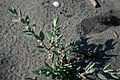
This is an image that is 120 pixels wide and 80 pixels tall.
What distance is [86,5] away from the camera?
8.75 feet

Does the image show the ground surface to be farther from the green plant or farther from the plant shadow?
the green plant

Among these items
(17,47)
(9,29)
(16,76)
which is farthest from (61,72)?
(9,29)

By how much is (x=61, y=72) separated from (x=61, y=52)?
169 mm

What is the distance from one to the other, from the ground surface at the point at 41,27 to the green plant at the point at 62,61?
0.19m

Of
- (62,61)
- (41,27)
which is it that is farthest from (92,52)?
(41,27)

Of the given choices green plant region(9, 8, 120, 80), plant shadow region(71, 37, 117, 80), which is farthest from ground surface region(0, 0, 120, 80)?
green plant region(9, 8, 120, 80)

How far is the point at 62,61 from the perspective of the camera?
206cm

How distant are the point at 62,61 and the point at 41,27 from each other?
53 cm

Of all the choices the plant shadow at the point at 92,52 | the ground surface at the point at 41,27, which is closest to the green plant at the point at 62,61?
the plant shadow at the point at 92,52

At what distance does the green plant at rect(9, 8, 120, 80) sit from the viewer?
1.91 metres

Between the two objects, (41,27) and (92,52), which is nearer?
(92,52)

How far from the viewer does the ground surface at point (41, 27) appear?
223cm

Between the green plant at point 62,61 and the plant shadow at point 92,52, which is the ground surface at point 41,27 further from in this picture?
the green plant at point 62,61

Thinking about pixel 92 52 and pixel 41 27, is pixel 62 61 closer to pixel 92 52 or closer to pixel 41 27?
pixel 92 52
